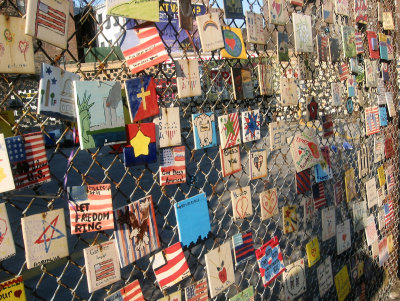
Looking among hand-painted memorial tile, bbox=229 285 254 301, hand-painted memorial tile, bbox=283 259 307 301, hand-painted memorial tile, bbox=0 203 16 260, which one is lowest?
hand-painted memorial tile, bbox=283 259 307 301

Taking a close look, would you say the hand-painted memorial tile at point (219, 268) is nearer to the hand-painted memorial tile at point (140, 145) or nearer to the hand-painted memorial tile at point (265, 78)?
the hand-painted memorial tile at point (140, 145)

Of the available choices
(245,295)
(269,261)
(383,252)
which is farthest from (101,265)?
(383,252)

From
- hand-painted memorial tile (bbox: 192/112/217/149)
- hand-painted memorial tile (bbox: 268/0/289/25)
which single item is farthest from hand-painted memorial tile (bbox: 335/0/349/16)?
hand-painted memorial tile (bbox: 192/112/217/149)

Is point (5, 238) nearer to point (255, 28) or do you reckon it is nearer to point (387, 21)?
point (255, 28)

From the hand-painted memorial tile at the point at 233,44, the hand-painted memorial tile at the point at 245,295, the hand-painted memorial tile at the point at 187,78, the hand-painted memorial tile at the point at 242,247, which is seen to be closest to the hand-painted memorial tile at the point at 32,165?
the hand-painted memorial tile at the point at 187,78

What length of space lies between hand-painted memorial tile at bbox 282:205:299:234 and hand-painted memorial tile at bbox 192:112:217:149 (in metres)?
0.65

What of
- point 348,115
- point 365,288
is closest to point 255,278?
point 365,288

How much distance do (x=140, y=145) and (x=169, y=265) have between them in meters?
0.41

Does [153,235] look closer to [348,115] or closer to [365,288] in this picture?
[348,115]

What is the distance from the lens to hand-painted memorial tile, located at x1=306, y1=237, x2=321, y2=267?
183 cm

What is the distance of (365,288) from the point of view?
2.41m

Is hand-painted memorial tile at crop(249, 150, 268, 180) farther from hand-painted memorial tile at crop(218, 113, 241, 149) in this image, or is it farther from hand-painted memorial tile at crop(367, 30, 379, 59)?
hand-painted memorial tile at crop(367, 30, 379, 59)

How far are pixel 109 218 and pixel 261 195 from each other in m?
0.78

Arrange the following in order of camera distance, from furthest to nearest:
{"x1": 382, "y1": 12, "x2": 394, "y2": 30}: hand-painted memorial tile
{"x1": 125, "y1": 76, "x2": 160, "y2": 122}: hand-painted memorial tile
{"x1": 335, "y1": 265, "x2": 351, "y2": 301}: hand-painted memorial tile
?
1. {"x1": 382, "y1": 12, "x2": 394, "y2": 30}: hand-painted memorial tile
2. {"x1": 335, "y1": 265, "x2": 351, "y2": 301}: hand-painted memorial tile
3. {"x1": 125, "y1": 76, "x2": 160, "y2": 122}: hand-painted memorial tile
